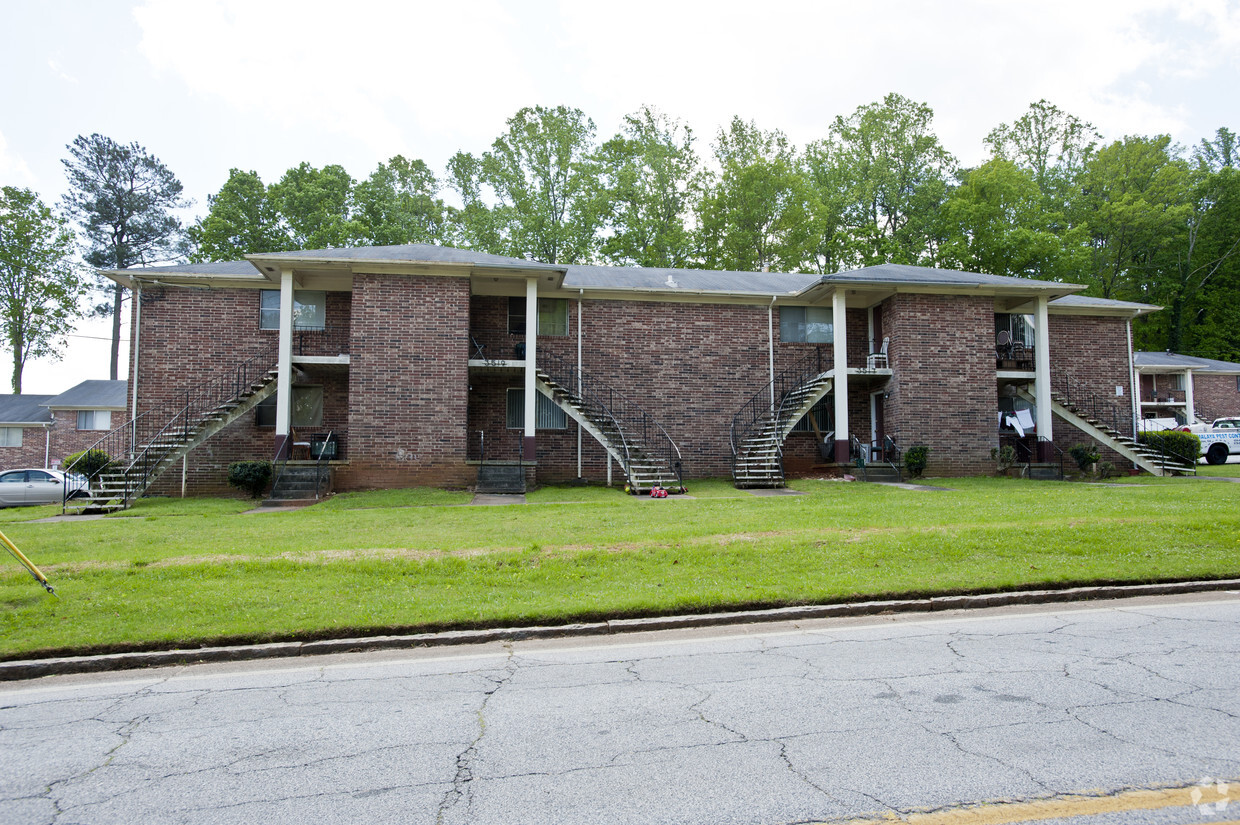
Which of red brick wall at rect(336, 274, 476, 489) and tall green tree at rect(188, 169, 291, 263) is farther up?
tall green tree at rect(188, 169, 291, 263)

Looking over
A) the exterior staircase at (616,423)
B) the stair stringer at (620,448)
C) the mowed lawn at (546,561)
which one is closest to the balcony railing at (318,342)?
the exterior staircase at (616,423)

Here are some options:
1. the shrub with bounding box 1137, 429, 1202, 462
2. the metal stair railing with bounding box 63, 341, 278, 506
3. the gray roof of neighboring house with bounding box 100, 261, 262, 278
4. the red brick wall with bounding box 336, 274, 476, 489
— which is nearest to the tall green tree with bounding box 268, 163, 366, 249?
the gray roof of neighboring house with bounding box 100, 261, 262, 278

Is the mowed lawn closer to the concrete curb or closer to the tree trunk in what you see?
the concrete curb

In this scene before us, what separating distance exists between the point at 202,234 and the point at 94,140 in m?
17.6

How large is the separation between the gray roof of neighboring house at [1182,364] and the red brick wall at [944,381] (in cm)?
1681

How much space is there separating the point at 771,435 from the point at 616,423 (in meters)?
4.51

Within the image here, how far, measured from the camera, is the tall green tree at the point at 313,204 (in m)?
→ 36.0

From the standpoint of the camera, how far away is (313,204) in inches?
1452

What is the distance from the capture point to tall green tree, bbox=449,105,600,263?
36656 millimetres

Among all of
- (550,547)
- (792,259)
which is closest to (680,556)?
(550,547)

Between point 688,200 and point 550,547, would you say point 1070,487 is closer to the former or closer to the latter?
point 550,547

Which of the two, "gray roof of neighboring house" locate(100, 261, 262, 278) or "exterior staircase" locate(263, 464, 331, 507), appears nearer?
"exterior staircase" locate(263, 464, 331, 507)

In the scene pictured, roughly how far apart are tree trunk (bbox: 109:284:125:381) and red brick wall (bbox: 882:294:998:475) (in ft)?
156

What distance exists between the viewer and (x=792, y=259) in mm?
37469
